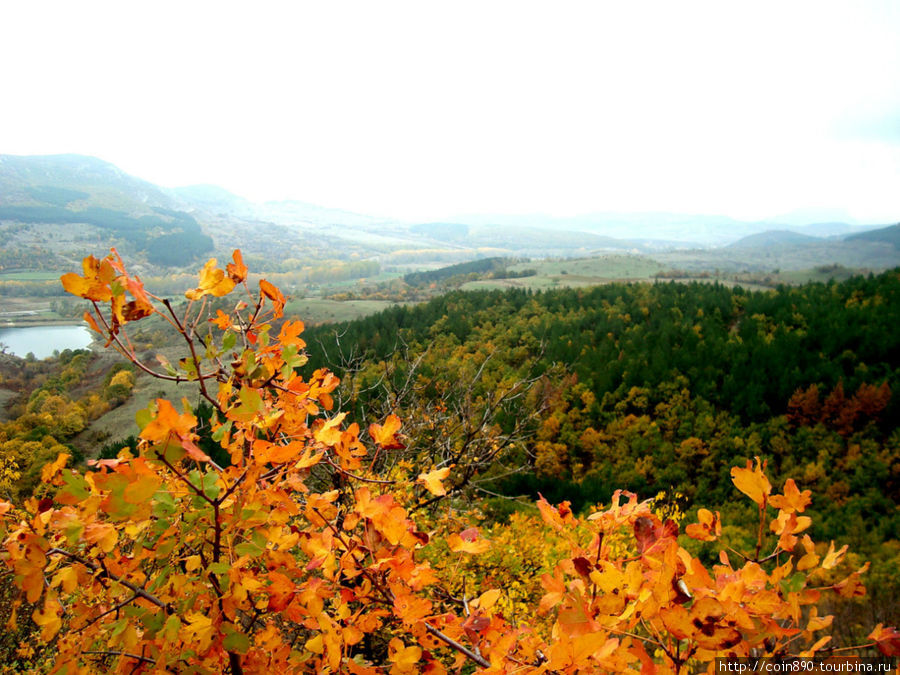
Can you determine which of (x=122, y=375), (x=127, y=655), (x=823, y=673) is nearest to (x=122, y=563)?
(x=127, y=655)

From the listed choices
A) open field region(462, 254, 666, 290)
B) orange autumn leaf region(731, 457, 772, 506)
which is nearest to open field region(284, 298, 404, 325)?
open field region(462, 254, 666, 290)

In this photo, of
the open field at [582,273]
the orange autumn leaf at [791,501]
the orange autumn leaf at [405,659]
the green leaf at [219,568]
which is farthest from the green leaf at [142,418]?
the open field at [582,273]

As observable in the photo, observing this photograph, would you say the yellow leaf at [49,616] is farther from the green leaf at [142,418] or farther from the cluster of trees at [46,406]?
the cluster of trees at [46,406]

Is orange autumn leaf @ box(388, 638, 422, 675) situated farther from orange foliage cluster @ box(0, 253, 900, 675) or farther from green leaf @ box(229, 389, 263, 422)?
green leaf @ box(229, 389, 263, 422)

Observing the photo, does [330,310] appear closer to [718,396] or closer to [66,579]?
[718,396]

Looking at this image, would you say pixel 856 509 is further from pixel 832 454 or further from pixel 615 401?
pixel 615 401

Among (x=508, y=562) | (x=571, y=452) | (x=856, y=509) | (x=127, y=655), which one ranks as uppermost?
(x=127, y=655)
